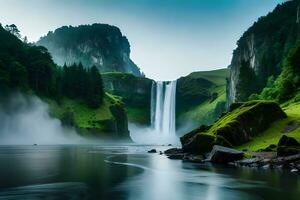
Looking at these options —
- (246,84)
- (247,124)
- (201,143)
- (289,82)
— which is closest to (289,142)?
(201,143)

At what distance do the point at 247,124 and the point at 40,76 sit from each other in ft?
399

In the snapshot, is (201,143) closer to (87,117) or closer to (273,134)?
(273,134)

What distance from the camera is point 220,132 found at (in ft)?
227

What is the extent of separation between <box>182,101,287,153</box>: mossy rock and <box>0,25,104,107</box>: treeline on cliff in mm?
99160

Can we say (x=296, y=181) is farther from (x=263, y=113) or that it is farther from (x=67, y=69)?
(x=67, y=69)

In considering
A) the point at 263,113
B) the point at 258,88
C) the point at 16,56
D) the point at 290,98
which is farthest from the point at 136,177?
the point at 16,56

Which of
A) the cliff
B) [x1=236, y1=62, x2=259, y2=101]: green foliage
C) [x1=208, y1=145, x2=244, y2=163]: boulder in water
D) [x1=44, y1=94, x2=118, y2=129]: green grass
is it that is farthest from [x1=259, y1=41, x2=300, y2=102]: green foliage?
[x1=44, y1=94, x2=118, y2=129]: green grass

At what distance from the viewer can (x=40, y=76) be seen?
573ft

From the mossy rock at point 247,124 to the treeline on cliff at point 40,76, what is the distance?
9916 centimetres

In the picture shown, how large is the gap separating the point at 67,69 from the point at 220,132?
139 meters

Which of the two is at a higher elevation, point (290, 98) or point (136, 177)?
point (290, 98)

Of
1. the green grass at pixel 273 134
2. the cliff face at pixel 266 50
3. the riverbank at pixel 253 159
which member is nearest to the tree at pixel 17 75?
the cliff face at pixel 266 50

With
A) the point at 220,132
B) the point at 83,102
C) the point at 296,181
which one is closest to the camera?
the point at 296,181

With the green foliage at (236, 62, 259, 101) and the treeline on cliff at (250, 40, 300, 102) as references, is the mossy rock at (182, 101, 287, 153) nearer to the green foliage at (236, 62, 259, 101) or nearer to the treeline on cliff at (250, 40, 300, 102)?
the treeline on cliff at (250, 40, 300, 102)
